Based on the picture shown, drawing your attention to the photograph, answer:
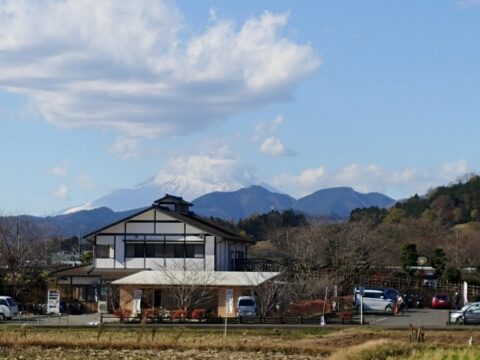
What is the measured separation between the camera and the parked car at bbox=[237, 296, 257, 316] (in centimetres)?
4519

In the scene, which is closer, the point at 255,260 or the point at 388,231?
the point at 255,260

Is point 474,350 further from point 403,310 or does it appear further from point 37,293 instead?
point 37,293

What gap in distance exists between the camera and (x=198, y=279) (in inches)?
1964

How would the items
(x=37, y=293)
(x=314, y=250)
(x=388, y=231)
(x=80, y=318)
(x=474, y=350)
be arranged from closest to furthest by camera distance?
(x=474, y=350), (x=80, y=318), (x=37, y=293), (x=314, y=250), (x=388, y=231)

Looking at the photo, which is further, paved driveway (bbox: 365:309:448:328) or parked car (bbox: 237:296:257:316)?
parked car (bbox: 237:296:257:316)

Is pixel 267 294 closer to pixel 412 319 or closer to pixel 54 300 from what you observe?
pixel 412 319

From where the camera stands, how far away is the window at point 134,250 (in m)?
56.3

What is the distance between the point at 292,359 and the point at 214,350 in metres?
3.25

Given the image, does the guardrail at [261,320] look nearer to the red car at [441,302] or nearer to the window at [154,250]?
the window at [154,250]

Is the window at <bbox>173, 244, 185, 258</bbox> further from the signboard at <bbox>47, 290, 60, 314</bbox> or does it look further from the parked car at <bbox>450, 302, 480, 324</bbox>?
the parked car at <bbox>450, 302, 480, 324</bbox>

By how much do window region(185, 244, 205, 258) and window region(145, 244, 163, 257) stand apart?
5.08 ft

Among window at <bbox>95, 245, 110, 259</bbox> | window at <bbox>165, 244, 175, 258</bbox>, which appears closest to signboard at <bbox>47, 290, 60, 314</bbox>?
window at <bbox>95, 245, 110, 259</bbox>

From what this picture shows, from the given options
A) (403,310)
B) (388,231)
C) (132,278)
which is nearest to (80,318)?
(132,278)

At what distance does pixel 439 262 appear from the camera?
221ft
